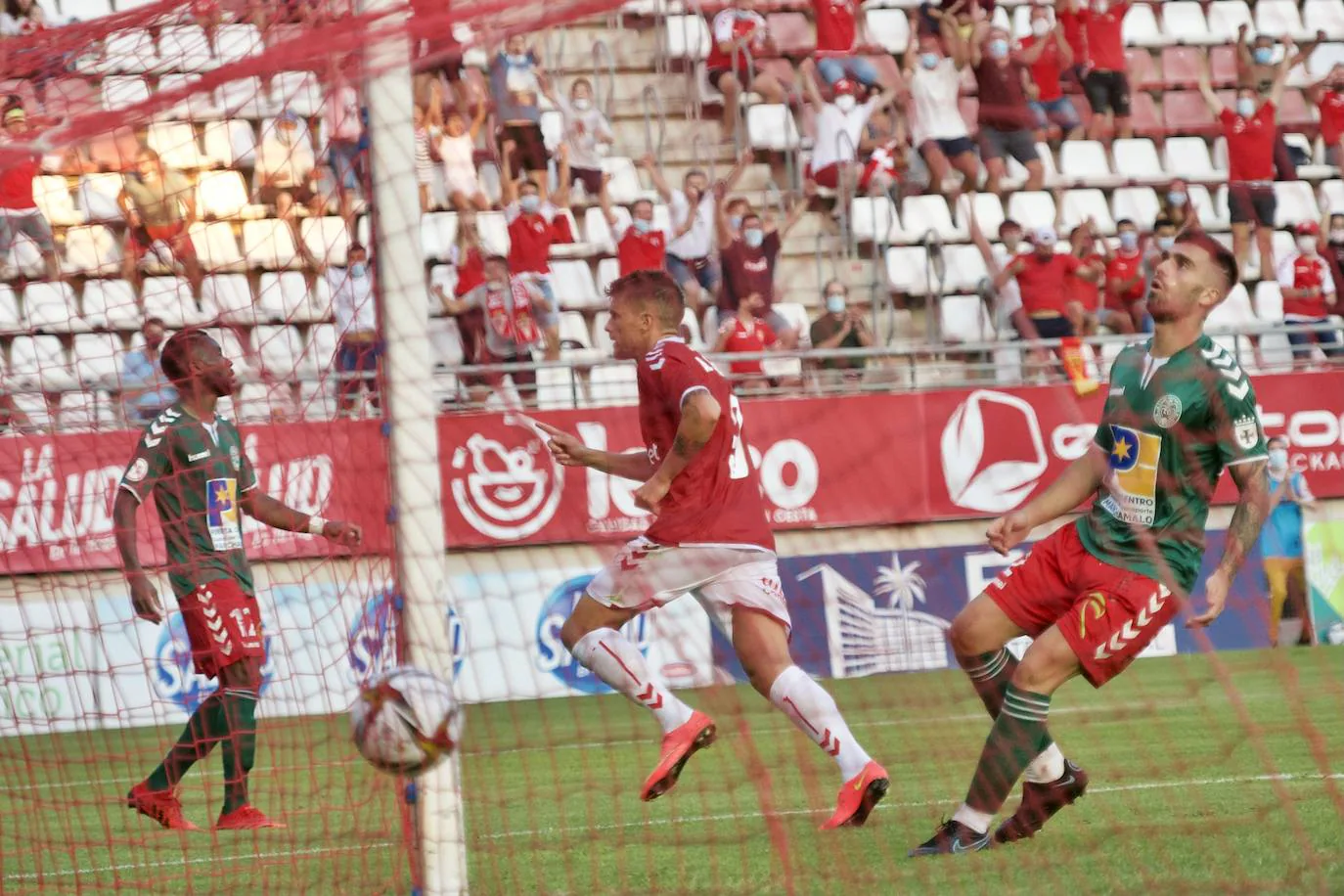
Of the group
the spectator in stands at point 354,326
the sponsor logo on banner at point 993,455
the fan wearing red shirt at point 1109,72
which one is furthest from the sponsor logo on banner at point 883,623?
the spectator in stands at point 354,326

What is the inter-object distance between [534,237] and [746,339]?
88.1 inches

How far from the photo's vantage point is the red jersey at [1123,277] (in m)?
13.5

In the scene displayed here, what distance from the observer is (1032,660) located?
5.73 m

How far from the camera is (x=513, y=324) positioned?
1248 cm

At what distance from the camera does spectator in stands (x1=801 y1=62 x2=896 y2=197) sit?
12.6 m

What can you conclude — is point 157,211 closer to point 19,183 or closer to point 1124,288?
point 19,183

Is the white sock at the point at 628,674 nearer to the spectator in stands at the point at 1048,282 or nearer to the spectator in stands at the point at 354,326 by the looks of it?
the spectator in stands at the point at 354,326

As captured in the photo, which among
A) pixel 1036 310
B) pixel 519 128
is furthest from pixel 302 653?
pixel 1036 310

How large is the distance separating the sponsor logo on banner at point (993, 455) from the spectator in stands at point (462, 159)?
4.40 m

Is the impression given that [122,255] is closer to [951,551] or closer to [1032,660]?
[1032,660]

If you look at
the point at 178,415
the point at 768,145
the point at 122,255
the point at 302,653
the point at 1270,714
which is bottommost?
the point at 1270,714

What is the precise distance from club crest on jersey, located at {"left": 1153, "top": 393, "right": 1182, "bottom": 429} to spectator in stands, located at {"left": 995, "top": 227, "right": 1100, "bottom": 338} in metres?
7.02

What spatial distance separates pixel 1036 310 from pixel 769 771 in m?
6.51

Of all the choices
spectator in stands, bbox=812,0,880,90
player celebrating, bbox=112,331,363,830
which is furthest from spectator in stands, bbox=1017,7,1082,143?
player celebrating, bbox=112,331,363,830
